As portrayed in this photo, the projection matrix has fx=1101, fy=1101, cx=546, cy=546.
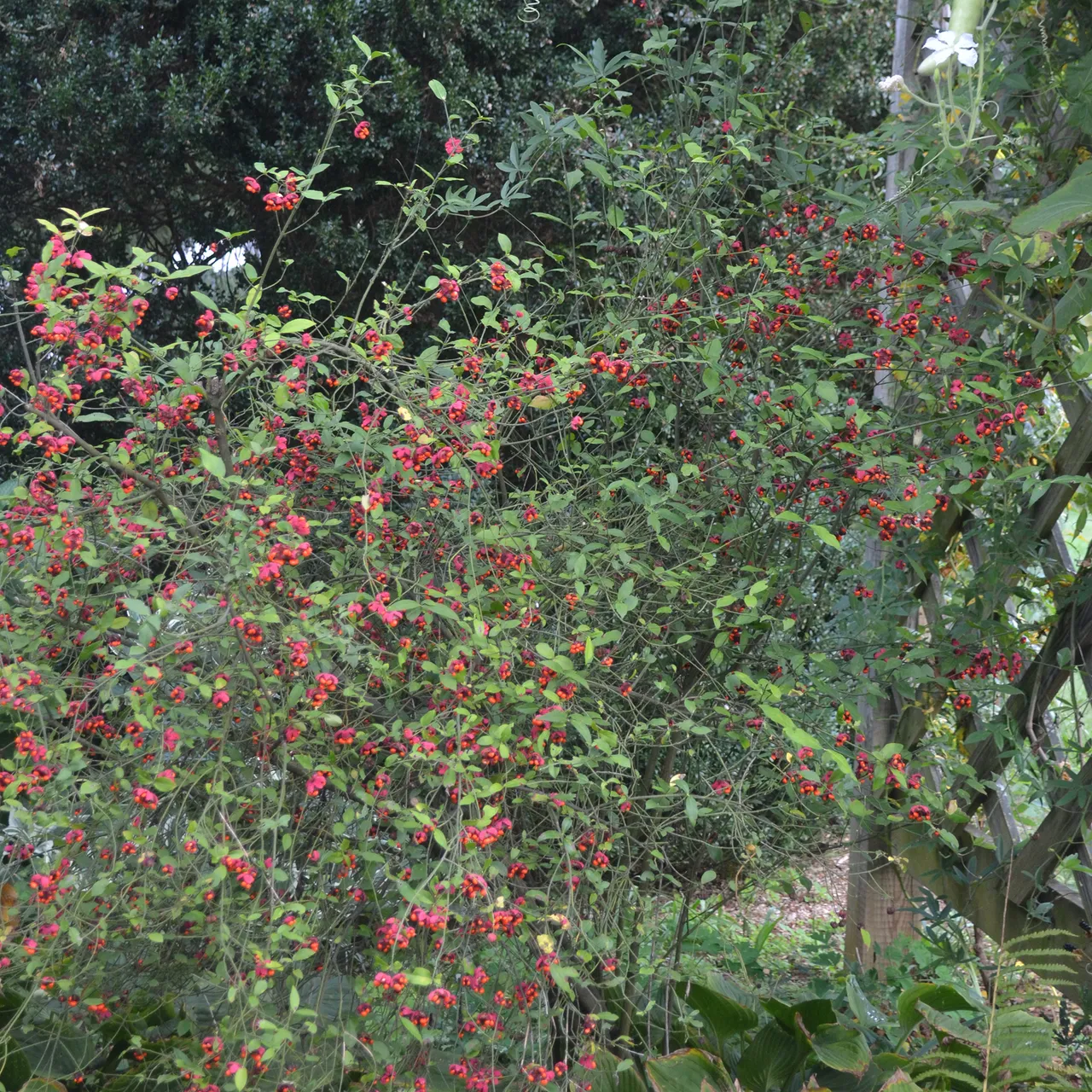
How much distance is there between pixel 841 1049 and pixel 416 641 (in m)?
1.02

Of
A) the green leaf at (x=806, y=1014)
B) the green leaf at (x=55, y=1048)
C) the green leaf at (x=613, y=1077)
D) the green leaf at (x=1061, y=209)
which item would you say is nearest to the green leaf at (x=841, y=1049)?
the green leaf at (x=806, y=1014)

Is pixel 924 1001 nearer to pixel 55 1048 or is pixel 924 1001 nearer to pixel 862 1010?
pixel 862 1010

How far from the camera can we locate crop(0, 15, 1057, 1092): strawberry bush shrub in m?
1.51

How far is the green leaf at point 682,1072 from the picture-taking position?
1.84 m

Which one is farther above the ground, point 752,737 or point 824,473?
point 824,473

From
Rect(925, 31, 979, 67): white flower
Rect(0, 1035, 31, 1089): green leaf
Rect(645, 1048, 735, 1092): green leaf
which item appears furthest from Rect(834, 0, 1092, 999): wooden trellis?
Rect(0, 1035, 31, 1089): green leaf

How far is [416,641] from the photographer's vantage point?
1.77 metres

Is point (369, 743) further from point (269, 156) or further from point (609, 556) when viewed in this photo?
point (269, 156)

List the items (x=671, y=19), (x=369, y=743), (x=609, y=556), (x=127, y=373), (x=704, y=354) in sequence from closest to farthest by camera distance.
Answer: (x=127, y=373), (x=369, y=743), (x=609, y=556), (x=704, y=354), (x=671, y=19)

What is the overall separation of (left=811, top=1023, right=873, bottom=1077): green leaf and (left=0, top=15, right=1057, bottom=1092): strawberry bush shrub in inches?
12.6

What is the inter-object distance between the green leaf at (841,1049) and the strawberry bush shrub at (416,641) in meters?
0.32

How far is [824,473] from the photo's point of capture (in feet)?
7.25

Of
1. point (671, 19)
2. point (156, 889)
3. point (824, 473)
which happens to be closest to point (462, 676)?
point (156, 889)

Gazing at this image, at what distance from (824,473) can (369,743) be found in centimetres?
110
